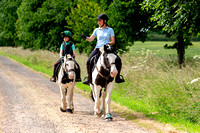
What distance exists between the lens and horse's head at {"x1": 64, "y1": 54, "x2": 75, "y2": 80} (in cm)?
862

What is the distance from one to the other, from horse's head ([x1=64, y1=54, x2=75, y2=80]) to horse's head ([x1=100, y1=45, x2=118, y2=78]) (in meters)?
1.17

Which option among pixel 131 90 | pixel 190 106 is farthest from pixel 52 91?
pixel 190 106

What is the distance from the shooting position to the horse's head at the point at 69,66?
8.62m

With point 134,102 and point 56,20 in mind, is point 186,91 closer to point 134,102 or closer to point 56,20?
point 134,102

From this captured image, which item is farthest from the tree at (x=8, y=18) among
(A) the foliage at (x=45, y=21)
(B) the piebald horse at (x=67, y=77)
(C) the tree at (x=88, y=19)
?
(B) the piebald horse at (x=67, y=77)

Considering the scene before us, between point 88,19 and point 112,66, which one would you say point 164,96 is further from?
point 88,19

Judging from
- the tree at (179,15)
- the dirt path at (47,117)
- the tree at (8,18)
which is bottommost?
the dirt path at (47,117)

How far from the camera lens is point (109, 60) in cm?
768

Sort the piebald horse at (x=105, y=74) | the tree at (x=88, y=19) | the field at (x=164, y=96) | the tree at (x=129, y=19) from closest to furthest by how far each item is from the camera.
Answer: the piebald horse at (x=105, y=74) < the field at (x=164, y=96) < the tree at (x=129, y=19) < the tree at (x=88, y=19)

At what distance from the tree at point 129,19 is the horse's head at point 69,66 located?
8.50 m

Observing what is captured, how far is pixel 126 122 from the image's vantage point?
316 inches

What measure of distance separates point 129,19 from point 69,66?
31.3ft

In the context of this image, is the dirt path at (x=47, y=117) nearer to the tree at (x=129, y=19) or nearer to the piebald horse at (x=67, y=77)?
the piebald horse at (x=67, y=77)

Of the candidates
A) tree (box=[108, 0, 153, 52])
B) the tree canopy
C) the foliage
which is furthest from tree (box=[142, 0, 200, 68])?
the foliage
